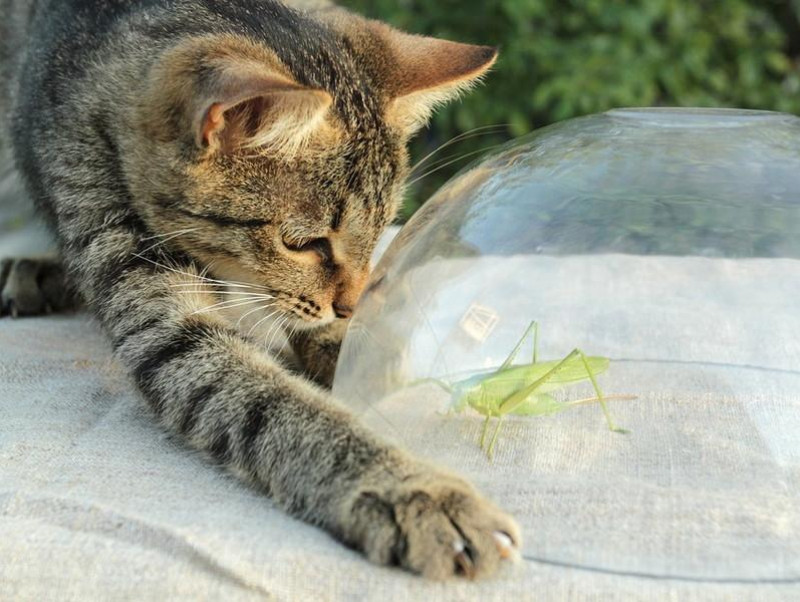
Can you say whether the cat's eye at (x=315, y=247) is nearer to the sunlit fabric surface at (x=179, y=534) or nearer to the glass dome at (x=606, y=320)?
the glass dome at (x=606, y=320)

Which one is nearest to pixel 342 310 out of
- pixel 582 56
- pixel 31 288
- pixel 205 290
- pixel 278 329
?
pixel 278 329

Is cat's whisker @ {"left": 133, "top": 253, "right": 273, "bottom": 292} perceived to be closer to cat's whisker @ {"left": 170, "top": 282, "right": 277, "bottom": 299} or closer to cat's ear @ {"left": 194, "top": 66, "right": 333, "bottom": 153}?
cat's whisker @ {"left": 170, "top": 282, "right": 277, "bottom": 299}

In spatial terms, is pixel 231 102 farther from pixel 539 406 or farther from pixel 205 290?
pixel 539 406

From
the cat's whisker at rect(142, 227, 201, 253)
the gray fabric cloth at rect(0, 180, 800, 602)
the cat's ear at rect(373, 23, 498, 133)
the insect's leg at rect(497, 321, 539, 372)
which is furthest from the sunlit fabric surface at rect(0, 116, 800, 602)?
the cat's ear at rect(373, 23, 498, 133)

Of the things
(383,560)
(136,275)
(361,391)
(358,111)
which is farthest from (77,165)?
(383,560)

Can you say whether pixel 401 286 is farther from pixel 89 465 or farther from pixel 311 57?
pixel 89 465

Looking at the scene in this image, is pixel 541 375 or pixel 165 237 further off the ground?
pixel 165 237

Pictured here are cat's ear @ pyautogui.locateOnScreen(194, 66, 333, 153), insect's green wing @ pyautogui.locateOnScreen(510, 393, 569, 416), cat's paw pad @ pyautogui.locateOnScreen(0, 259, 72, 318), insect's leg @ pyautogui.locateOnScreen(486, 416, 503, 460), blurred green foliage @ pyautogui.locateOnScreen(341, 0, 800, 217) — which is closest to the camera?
cat's ear @ pyautogui.locateOnScreen(194, 66, 333, 153)
